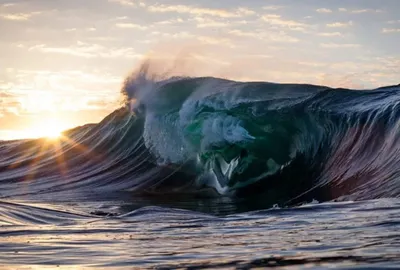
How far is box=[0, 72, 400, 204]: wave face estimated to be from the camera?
1216 centimetres

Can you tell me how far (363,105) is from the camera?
49.1ft

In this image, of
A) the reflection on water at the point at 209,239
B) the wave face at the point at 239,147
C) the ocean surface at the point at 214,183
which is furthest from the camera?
the wave face at the point at 239,147

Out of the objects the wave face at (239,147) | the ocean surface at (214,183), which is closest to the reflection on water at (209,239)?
the ocean surface at (214,183)

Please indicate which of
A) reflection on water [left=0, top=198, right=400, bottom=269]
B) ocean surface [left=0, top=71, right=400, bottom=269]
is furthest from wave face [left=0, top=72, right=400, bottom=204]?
reflection on water [left=0, top=198, right=400, bottom=269]

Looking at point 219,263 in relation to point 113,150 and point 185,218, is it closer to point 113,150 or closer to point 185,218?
point 185,218

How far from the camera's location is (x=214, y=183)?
15109mm

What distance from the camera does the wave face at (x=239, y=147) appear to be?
12156 millimetres

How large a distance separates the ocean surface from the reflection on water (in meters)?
0.02

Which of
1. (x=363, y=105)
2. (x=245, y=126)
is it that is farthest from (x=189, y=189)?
(x=363, y=105)

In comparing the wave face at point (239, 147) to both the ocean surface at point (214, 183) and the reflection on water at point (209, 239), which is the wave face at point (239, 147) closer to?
the ocean surface at point (214, 183)

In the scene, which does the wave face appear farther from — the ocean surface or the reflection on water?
the reflection on water

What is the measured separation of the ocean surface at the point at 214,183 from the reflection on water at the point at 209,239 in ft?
0.05

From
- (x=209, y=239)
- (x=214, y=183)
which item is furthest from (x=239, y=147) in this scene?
(x=209, y=239)

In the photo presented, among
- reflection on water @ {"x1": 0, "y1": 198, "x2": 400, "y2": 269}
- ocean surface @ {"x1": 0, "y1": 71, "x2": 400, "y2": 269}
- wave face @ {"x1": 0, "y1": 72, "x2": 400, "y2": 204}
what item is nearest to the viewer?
reflection on water @ {"x1": 0, "y1": 198, "x2": 400, "y2": 269}
